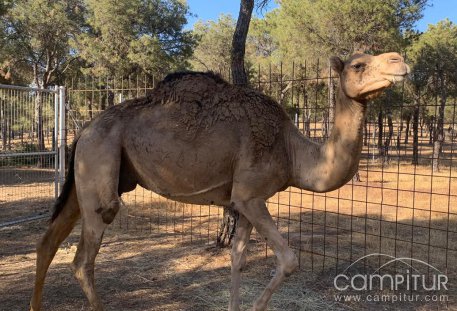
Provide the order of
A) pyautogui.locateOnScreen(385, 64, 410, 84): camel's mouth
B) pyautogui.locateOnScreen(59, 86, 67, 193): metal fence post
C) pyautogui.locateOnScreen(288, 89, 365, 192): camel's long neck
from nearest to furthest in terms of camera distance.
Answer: pyautogui.locateOnScreen(385, 64, 410, 84): camel's mouth
pyautogui.locateOnScreen(288, 89, 365, 192): camel's long neck
pyautogui.locateOnScreen(59, 86, 67, 193): metal fence post

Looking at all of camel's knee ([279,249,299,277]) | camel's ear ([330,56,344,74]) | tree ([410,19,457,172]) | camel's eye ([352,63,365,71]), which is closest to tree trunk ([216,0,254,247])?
camel's knee ([279,249,299,277])

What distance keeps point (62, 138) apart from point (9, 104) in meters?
1.67

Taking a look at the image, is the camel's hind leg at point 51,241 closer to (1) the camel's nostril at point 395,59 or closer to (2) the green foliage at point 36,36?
(1) the camel's nostril at point 395,59

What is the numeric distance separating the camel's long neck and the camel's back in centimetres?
29

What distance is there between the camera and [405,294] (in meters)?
5.51

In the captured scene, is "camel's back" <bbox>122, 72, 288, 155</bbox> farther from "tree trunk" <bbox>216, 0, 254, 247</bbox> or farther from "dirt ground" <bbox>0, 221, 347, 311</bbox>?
"tree trunk" <bbox>216, 0, 254, 247</bbox>

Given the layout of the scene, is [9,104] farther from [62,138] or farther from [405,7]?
[405,7]

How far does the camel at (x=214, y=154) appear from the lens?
3836mm

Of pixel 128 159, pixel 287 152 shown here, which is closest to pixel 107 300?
pixel 128 159

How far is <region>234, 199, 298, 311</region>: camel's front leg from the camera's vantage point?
3.82 metres

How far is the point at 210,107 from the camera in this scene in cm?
419

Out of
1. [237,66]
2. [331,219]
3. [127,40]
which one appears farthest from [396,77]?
[127,40]

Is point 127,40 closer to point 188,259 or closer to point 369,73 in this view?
point 188,259

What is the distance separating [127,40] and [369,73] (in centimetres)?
2193
